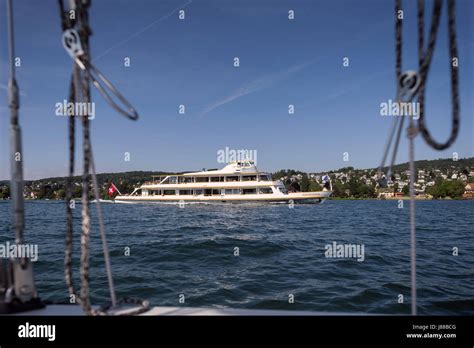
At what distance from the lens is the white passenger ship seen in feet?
153

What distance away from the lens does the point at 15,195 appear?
7.72 ft

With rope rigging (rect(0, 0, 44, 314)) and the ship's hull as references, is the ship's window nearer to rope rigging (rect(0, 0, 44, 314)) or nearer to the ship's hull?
the ship's hull

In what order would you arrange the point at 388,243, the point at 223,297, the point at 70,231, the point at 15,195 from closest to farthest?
the point at 15,195
the point at 70,231
the point at 223,297
the point at 388,243

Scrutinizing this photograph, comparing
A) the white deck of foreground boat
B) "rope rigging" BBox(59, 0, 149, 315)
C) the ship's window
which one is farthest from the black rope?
the ship's window

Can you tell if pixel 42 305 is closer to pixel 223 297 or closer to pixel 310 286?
pixel 223 297

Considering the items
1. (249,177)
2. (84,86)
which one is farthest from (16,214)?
(249,177)

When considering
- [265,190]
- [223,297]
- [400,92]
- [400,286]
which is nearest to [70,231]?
[400,92]

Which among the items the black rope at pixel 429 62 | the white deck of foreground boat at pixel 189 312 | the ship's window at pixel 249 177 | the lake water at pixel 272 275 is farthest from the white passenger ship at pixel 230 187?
Result: the black rope at pixel 429 62

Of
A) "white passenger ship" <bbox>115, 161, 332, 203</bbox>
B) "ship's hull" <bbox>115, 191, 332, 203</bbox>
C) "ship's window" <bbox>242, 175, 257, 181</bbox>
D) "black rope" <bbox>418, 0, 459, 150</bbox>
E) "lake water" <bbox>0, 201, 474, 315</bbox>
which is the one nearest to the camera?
"black rope" <bbox>418, 0, 459, 150</bbox>

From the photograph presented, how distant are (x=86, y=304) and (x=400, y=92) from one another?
2796 millimetres

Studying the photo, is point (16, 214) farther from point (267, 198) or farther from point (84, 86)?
point (267, 198)

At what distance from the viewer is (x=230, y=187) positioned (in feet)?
161

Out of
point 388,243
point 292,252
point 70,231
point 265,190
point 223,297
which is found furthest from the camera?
point 265,190

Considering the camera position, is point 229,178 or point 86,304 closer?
point 86,304
